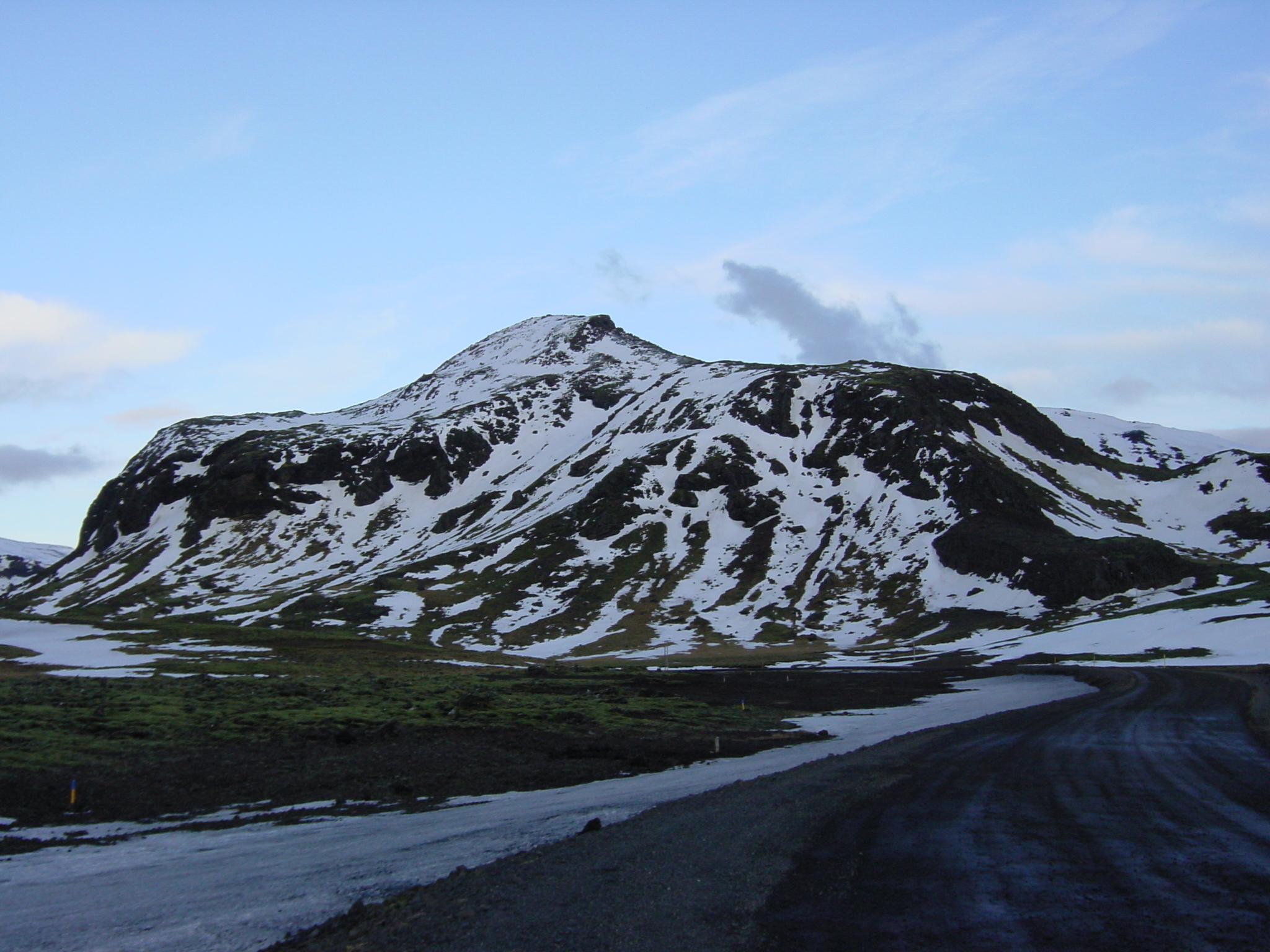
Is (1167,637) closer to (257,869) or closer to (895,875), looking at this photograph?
(895,875)

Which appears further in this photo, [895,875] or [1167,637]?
[1167,637]

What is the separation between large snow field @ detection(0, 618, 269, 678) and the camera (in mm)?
73875

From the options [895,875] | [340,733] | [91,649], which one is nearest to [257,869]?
[895,875]

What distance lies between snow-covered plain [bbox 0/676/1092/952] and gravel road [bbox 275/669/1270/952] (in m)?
1.33

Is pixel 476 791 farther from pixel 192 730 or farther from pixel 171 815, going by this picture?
pixel 192 730

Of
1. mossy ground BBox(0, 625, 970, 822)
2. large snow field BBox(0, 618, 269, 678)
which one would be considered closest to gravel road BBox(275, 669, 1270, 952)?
mossy ground BBox(0, 625, 970, 822)

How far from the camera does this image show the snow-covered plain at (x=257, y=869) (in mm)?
12484

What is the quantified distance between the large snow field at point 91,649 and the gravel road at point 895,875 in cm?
6210

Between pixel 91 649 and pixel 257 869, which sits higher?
pixel 257 869

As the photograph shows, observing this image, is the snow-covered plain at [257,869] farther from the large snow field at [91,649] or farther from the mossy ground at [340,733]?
the large snow field at [91,649]

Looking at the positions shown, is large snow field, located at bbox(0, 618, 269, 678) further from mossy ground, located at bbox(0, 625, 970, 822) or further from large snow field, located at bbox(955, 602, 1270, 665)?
large snow field, located at bbox(955, 602, 1270, 665)

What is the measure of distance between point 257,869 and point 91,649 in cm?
9050

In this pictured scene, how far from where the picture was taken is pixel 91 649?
90688 mm

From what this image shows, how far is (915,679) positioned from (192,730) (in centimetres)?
6496
